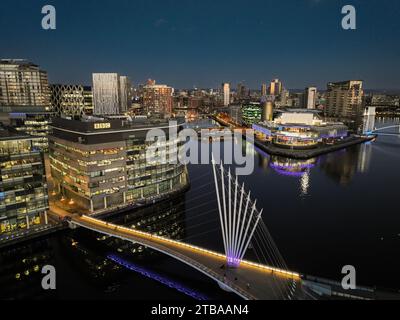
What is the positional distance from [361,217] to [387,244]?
5.11 metres

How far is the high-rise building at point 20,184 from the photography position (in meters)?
21.3

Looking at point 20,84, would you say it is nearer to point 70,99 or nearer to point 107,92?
point 70,99

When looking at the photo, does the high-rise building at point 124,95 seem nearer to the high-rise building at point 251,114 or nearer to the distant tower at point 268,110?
the high-rise building at point 251,114

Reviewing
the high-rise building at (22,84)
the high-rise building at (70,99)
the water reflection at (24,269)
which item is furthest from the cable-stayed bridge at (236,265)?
the high-rise building at (70,99)

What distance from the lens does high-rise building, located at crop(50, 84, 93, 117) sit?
7844 cm

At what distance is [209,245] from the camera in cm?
2234

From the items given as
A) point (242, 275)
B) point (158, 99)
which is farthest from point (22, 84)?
point (158, 99)

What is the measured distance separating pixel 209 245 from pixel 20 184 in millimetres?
14691

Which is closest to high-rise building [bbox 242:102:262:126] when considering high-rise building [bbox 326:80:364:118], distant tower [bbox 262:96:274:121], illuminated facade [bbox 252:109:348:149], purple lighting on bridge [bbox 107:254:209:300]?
distant tower [bbox 262:96:274:121]

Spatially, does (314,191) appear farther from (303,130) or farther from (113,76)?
(113,76)

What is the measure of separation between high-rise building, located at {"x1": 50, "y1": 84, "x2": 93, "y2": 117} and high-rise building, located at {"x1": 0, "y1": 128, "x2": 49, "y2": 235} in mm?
59120

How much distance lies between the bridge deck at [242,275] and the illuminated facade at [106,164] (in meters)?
9.35

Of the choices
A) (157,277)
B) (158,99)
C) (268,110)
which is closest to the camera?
(157,277)
